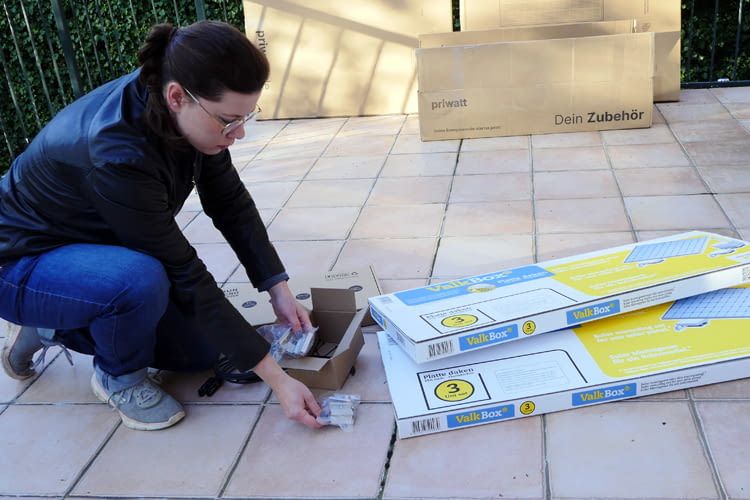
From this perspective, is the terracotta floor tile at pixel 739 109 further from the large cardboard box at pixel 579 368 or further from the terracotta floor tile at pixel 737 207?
the large cardboard box at pixel 579 368

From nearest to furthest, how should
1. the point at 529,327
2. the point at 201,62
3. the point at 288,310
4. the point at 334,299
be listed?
the point at 201,62
the point at 529,327
the point at 288,310
the point at 334,299

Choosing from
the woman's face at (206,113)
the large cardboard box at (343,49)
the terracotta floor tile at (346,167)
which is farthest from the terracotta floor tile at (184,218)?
the woman's face at (206,113)

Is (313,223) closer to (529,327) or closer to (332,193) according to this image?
(332,193)

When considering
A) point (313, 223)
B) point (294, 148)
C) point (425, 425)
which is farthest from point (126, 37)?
point (425, 425)

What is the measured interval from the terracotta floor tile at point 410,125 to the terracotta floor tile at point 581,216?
1262mm

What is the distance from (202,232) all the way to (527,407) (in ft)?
5.57

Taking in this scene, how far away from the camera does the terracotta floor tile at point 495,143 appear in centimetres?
355

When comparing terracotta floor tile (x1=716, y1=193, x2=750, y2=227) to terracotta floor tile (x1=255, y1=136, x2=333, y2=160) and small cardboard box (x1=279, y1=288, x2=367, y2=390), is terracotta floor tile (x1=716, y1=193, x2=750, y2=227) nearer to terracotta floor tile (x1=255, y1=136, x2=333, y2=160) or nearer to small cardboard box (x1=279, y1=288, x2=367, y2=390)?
small cardboard box (x1=279, y1=288, x2=367, y2=390)

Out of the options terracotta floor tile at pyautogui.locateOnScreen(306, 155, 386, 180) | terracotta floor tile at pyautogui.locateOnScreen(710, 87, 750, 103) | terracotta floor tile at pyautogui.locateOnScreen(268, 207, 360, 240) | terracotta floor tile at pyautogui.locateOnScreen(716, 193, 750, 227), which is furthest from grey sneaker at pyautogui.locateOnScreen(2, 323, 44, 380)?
terracotta floor tile at pyautogui.locateOnScreen(710, 87, 750, 103)

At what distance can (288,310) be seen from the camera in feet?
5.97

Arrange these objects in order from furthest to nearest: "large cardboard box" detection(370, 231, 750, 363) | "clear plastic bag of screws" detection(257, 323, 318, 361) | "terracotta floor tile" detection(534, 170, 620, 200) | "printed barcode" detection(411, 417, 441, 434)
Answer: "terracotta floor tile" detection(534, 170, 620, 200), "clear plastic bag of screws" detection(257, 323, 318, 361), "large cardboard box" detection(370, 231, 750, 363), "printed barcode" detection(411, 417, 441, 434)

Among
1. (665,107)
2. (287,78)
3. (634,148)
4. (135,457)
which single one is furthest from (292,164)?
(135,457)

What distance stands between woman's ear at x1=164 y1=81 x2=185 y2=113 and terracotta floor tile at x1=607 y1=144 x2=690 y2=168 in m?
2.21

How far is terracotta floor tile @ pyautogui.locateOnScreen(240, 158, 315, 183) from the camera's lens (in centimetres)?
350
